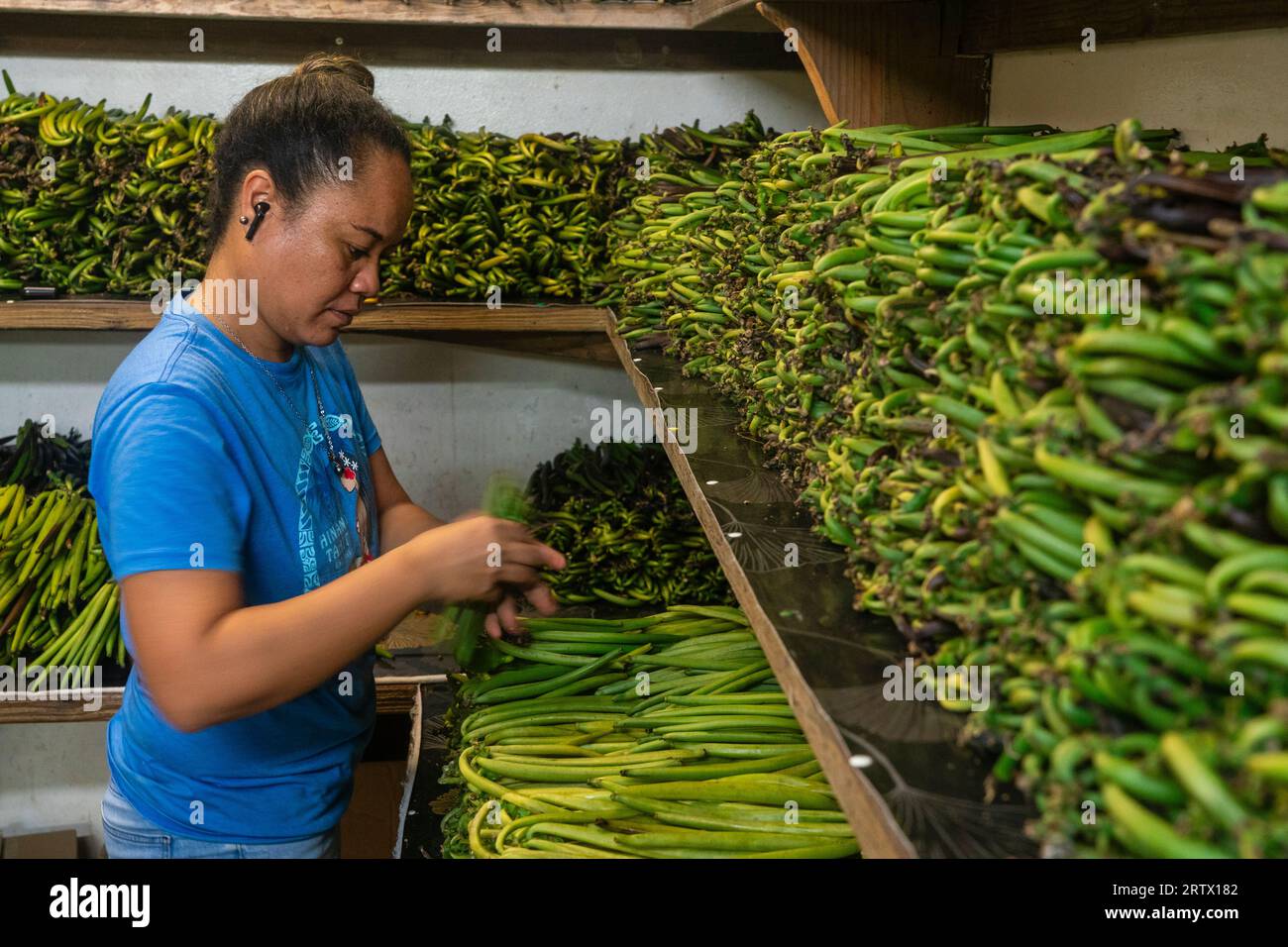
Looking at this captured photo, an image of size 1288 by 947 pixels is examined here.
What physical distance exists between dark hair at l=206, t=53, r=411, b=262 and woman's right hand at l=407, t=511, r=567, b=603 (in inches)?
25.6

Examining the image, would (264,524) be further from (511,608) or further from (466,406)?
(466,406)

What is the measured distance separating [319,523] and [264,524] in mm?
140

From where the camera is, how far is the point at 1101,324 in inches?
39.9

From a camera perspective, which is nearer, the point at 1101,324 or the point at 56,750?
the point at 1101,324

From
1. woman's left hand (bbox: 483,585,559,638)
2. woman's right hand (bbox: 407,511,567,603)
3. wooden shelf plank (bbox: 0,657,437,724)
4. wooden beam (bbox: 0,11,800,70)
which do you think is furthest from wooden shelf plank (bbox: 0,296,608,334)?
woman's right hand (bbox: 407,511,567,603)

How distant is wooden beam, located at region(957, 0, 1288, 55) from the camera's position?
1.75 m

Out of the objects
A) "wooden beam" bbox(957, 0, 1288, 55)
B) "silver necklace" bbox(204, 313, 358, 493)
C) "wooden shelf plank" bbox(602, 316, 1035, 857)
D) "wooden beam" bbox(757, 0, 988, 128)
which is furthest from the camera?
"wooden beam" bbox(757, 0, 988, 128)

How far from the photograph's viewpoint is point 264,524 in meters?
1.97

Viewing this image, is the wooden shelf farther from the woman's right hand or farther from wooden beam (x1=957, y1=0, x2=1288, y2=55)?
the woman's right hand

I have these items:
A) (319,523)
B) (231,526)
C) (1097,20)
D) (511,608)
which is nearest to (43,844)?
(511,608)

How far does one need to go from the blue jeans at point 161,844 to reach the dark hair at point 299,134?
43.3 inches
